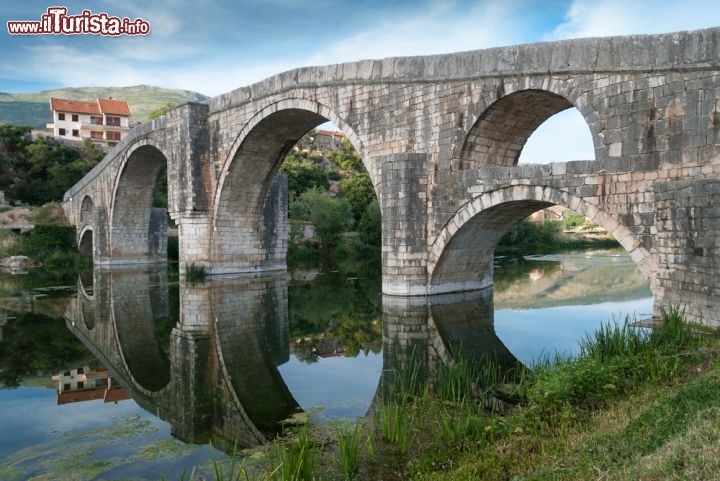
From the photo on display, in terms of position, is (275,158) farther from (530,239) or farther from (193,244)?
(530,239)

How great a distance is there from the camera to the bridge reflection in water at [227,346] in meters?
6.23

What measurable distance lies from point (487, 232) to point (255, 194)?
33.4 feet

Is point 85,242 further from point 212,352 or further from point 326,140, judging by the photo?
point 326,140

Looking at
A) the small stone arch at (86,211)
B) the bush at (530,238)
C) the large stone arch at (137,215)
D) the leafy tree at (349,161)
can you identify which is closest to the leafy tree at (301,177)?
the leafy tree at (349,161)

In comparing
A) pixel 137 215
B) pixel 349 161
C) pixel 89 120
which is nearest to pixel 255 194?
pixel 137 215

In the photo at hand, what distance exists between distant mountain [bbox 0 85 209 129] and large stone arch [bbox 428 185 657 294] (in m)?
105

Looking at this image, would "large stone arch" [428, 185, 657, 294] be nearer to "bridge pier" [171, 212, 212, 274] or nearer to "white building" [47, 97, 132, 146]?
"bridge pier" [171, 212, 212, 274]

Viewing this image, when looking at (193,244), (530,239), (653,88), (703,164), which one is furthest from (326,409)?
(530,239)

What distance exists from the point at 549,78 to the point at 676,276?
4011 mm

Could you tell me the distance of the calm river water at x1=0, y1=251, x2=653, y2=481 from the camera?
5449mm

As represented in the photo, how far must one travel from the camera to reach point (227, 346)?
9.41m

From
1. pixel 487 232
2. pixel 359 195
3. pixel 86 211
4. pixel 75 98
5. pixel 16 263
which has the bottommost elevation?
pixel 16 263

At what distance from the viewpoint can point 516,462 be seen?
3891 millimetres

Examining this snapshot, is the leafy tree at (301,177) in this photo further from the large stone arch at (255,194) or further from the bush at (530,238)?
the large stone arch at (255,194)
